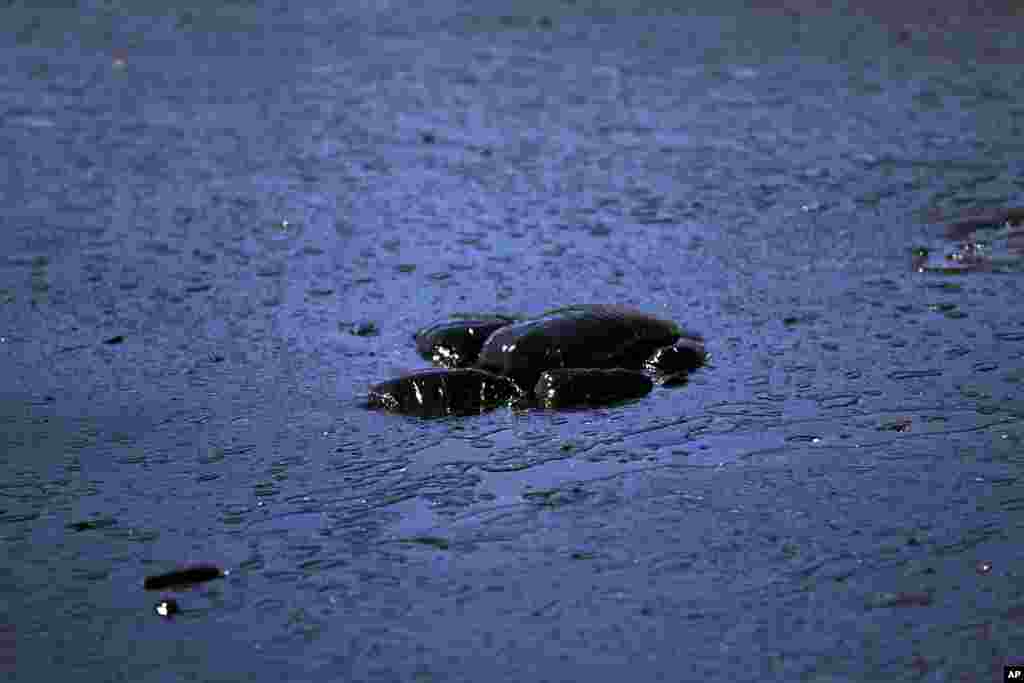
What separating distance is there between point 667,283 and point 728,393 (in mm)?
1410

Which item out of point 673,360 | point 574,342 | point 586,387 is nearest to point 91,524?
point 586,387

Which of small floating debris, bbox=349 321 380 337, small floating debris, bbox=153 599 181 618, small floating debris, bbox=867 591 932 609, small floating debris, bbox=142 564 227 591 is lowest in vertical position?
small floating debris, bbox=867 591 932 609

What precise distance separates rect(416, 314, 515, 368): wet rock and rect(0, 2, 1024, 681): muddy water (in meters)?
0.21

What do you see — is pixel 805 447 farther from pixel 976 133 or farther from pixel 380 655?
pixel 976 133

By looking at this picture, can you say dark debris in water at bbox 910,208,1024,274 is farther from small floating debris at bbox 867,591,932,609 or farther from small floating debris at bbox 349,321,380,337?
small floating debris at bbox 867,591,932,609

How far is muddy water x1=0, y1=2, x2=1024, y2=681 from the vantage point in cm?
383

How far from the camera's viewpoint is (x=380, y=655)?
12.1ft

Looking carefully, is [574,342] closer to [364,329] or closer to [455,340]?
[455,340]

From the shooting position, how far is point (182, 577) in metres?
4.09

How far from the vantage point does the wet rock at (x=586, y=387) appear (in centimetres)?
540

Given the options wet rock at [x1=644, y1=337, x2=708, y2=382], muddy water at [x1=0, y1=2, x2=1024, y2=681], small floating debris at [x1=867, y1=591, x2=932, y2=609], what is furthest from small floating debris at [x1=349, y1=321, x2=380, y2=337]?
small floating debris at [x1=867, y1=591, x2=932, y2=609]

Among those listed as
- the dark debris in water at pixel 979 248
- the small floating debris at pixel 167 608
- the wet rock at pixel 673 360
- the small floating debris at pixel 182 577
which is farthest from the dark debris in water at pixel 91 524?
the dark debris in water at pixel 979 248

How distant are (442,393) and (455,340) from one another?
616 mm

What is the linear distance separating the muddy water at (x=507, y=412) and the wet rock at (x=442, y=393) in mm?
116
